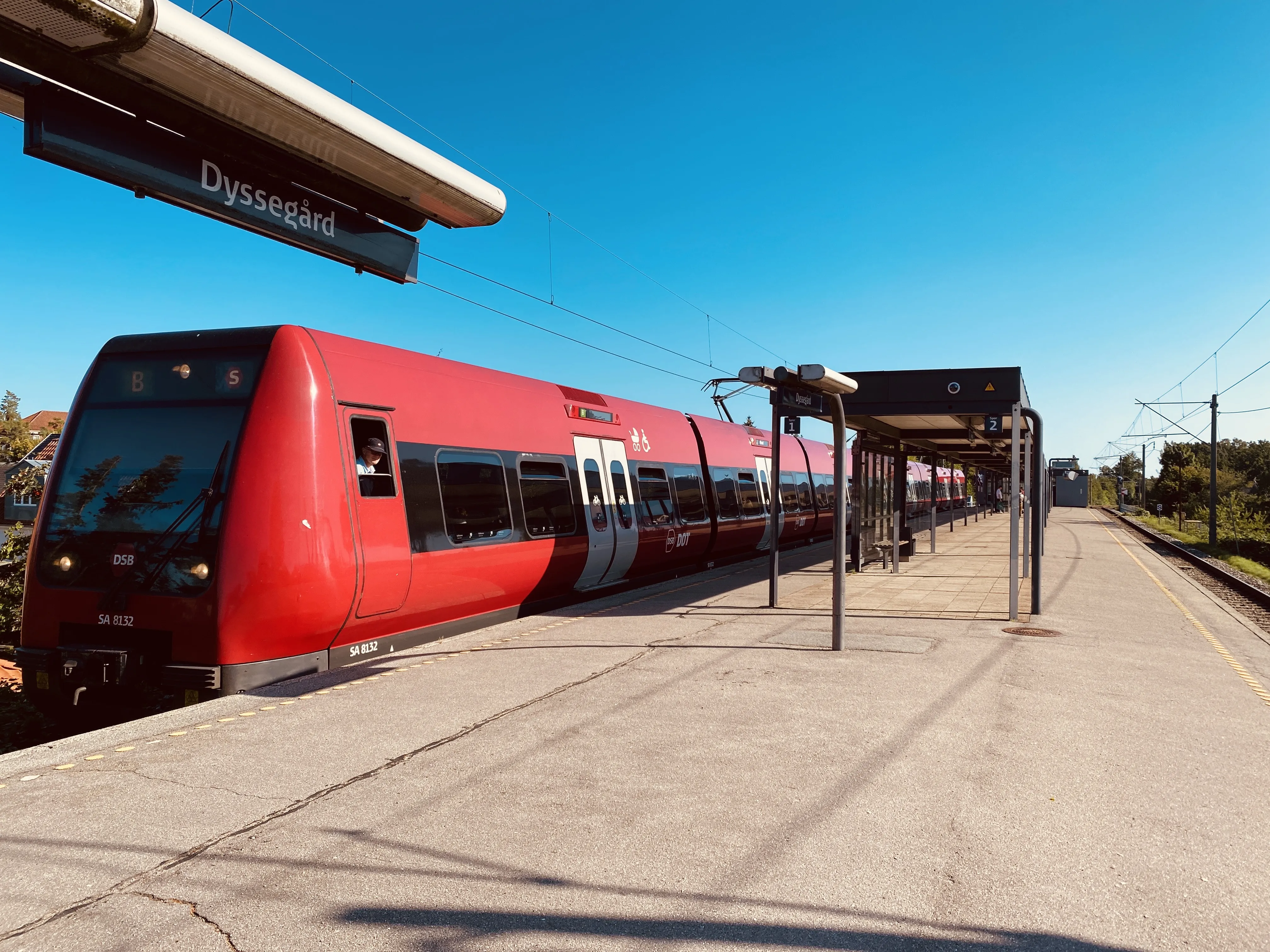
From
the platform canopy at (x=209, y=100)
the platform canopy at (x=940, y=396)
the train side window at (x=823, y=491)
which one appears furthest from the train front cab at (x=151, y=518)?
the train side window at (x=823, y=491)

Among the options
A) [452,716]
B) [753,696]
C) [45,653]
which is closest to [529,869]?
[452,716]

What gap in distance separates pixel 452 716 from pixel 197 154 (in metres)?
3.85

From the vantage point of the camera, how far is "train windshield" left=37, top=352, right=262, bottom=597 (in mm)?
6402

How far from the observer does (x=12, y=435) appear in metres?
68.8

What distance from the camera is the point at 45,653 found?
21.4 ft

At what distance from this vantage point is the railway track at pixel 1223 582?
1397 centimetres

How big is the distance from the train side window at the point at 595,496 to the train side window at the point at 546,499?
1.74ft

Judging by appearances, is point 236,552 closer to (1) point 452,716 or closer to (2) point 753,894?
(1) point 452,716

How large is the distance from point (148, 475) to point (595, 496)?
622 cm

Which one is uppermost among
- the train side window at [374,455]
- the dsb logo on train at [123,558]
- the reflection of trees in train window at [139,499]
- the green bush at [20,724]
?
the train side window at [374,455]

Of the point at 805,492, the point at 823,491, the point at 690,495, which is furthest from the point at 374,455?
the point at 823,491

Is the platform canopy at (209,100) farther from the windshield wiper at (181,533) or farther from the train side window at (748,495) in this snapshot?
the train side window at (748,495)

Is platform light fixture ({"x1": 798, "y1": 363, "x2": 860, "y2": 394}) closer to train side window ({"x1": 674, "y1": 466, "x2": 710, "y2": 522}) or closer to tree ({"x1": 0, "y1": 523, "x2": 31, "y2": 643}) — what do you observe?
train side window ({"x1": 674, "y1": 466, "x2": 710, "y2": 522})

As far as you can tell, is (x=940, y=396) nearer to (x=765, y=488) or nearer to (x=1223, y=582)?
(x=765, y=488)
